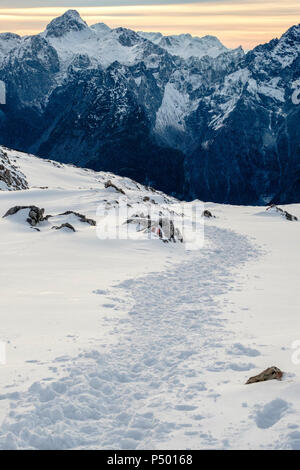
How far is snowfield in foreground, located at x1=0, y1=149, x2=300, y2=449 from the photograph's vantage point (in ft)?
26.8

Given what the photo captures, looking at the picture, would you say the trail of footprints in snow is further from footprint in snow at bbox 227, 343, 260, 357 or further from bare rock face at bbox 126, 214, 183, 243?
bare rock face at bbox 126, 214, 183, 243

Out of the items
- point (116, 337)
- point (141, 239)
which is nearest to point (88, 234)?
point (141, 239)

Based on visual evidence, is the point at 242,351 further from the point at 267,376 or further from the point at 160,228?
the point at 160,228

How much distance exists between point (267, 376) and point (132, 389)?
8.43ft

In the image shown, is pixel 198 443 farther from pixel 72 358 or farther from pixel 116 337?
pixel 116 337

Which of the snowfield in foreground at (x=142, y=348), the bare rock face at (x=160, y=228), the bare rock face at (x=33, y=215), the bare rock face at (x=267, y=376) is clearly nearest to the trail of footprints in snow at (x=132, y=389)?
the snowfield in foreground at (x=142, y=348)

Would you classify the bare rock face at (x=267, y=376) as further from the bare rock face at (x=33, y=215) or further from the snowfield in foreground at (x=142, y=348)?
the bare rock face at (x=33, y=215)

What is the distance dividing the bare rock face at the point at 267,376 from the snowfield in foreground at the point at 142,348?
7.3 inches

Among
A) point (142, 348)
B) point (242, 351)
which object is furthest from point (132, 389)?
point (242, 351)

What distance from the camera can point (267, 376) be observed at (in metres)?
9.61

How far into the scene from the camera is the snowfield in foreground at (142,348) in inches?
321

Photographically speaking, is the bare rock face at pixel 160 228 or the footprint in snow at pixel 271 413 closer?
the footprint in snow at pixel 271 413

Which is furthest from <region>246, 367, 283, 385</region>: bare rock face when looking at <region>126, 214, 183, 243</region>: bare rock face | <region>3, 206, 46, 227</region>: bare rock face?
<region>3, 206, 46, 227</region>: bare rock face
